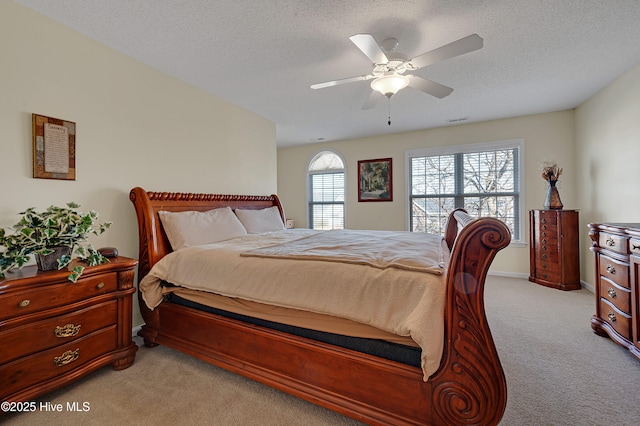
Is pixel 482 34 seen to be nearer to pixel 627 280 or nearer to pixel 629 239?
pixel 629 239

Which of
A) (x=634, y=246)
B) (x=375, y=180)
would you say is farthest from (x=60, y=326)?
(x=375, y=180)

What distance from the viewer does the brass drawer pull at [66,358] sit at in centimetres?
161

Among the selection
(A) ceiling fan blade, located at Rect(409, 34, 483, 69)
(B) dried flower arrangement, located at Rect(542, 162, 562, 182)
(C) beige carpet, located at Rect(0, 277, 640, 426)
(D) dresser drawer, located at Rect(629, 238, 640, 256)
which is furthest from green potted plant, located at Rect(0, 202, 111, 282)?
(B) dried flower arrangement, located at Rect(542, 162, 562, 182)

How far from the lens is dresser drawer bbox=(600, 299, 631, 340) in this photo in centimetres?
200

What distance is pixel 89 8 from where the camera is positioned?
1896mm

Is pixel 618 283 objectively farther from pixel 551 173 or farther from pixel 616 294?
pixel 551 173

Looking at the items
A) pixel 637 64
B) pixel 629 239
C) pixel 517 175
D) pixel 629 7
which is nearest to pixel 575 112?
pixel 517 175

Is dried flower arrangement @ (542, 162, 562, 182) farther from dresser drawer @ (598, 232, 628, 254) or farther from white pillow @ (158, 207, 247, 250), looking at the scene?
white pillow @ (158, 207, 247, 250)

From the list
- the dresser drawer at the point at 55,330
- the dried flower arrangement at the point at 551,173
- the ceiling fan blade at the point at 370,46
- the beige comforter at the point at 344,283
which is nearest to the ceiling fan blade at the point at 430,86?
the ceiling fan blade at the point at 370,46

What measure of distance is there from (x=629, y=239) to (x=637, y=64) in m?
2.00

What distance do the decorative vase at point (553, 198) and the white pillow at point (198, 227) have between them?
13.4 ft

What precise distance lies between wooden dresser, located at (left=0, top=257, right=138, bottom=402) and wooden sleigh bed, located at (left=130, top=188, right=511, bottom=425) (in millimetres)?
439

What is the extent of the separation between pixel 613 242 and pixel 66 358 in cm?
390

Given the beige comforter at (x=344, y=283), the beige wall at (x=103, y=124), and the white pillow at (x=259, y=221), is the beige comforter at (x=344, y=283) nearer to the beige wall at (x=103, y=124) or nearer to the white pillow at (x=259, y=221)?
the beige wall at (x=103, y=124)
